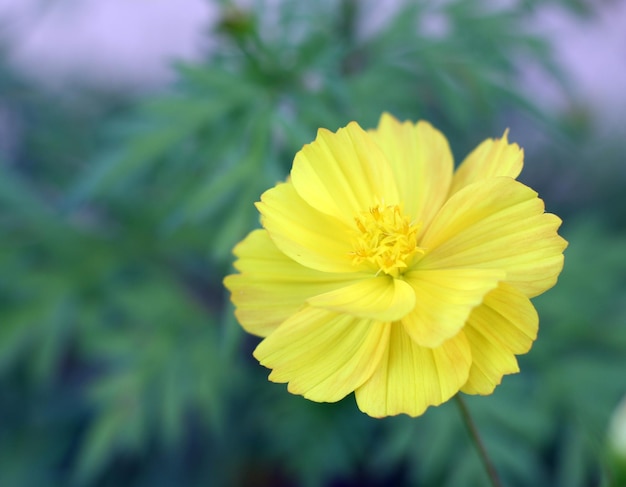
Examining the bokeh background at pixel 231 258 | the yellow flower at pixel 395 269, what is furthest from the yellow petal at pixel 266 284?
the bokeh background at pixel 231 258

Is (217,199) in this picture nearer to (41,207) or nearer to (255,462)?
(41,207)

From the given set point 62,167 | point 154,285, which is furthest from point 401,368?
point 62,167

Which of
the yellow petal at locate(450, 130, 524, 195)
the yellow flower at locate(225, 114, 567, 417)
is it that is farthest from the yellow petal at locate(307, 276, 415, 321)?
the yellow petal at locate(450, 130, 524, 195)

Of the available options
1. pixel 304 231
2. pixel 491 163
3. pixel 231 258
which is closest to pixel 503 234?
pixel 491 163

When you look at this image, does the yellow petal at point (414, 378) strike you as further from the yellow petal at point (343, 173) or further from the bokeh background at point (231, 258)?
the bokeh background at point (231, 258)

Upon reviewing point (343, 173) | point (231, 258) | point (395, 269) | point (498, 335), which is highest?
point (231, 258)

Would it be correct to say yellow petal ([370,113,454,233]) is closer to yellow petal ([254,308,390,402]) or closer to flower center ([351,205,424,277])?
flower center ([351,205,424,277])

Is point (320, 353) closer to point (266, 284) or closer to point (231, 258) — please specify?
point (266, 284)
